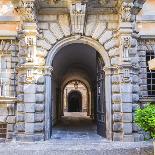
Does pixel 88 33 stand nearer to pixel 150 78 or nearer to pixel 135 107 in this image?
pixel 150 78

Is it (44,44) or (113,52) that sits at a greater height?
(44,44)

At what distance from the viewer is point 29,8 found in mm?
10977

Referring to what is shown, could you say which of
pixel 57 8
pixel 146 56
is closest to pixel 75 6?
pixel 57 8

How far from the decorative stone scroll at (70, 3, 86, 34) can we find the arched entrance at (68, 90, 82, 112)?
24687 millimetres

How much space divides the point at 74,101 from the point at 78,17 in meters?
26.9

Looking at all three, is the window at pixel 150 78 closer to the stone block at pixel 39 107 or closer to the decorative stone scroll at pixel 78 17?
the decorative stone scroll at pixel 78 17

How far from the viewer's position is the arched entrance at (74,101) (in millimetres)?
36750

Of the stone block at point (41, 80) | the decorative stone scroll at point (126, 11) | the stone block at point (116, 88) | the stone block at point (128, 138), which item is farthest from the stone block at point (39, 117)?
the decorative stone scroll at point (126, 11)

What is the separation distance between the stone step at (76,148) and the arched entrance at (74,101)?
83.5ft

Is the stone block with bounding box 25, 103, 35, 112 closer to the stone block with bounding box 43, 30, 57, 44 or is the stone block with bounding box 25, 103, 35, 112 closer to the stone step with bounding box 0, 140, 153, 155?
the stone step with bounding box 0, 140, 153, 155

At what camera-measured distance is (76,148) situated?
9805 millimetres

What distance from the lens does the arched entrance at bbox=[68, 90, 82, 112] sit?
36750 mm

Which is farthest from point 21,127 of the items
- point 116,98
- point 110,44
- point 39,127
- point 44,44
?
point 110,44

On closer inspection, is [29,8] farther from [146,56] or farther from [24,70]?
[146,56]
